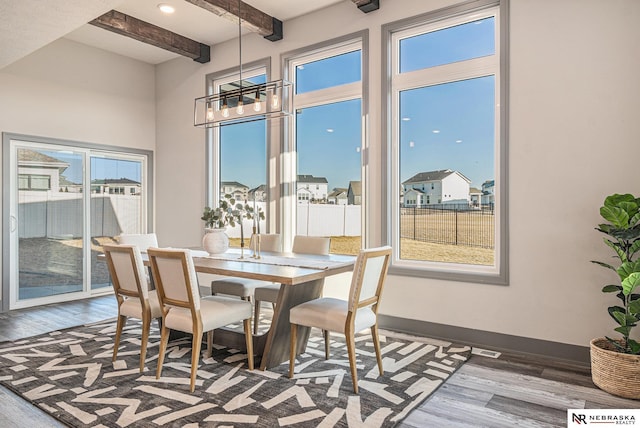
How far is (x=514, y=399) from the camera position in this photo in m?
2.69

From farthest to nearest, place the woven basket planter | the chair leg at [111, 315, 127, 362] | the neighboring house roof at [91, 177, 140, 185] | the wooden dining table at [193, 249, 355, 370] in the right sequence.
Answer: the neighboring house roof at [91, 177, 140, 185] → the chair leg at [111, 315, 127, 362] → the wooden dining table at [193, 249, 355, 370] → the woven basket planter

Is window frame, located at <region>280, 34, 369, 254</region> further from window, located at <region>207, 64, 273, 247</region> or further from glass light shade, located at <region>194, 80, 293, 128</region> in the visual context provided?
glass light shade, located at <region>194, 80, 293, 128</region>

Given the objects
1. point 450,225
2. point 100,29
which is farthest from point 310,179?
point 100,29

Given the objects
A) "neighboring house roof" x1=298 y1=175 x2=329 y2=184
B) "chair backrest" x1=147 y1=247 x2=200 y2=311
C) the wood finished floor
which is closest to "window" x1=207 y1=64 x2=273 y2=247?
"neighboring house roof" x1=298 y1=175 x2=329 y2=184

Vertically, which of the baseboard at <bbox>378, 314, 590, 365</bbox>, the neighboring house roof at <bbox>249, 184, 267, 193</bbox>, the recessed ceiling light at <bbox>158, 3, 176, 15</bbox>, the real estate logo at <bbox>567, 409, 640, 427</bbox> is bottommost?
the real estate logo at <bbox>567, 409, 640, 427</bbox>

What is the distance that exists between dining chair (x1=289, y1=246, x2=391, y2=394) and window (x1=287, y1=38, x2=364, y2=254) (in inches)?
59.4

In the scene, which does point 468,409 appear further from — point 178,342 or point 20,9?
point 20,9

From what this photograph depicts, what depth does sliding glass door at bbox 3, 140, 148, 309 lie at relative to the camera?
16.6ft

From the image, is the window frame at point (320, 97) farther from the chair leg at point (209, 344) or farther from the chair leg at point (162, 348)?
the chair leg at point (162, 348)

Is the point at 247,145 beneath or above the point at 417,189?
above

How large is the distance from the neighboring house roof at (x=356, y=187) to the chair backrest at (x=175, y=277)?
85.1 inches

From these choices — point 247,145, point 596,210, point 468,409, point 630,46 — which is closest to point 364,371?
point 468,409

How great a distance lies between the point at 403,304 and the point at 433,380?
1191 millimetres

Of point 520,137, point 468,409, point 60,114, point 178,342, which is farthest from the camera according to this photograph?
point 60,114
